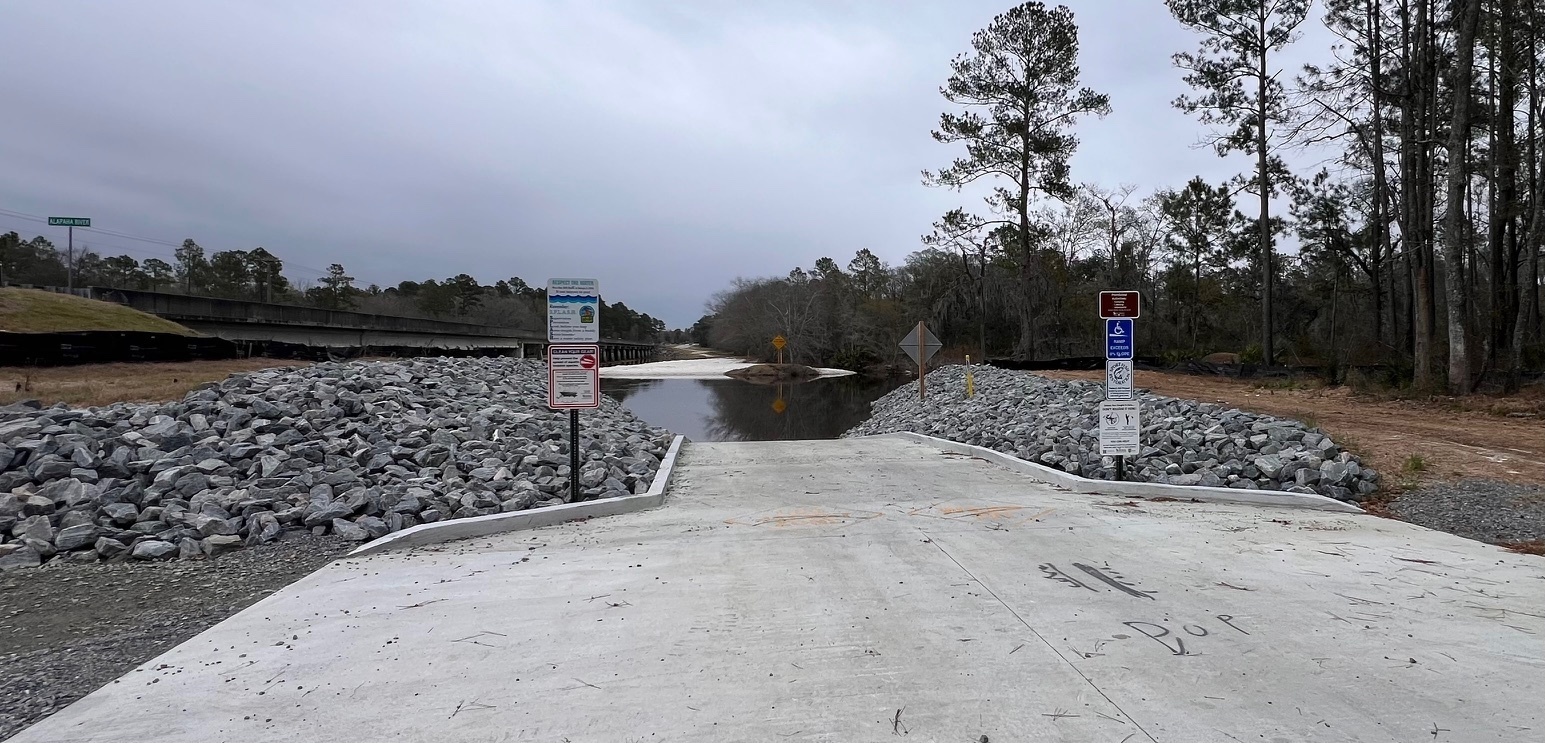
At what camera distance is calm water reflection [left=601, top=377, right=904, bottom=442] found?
2359 cm

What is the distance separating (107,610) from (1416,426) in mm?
16272

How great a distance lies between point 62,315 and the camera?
2356 cm

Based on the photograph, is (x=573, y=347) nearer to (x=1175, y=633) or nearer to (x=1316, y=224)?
(x=1175, y=633)

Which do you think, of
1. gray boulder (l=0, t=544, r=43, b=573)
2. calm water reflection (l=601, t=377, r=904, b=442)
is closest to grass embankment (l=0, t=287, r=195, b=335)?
calm water reflection (l=601, t=377, r=904, b=442)

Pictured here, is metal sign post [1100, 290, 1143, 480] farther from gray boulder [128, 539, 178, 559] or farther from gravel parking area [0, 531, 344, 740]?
gray boulder [128, 539, 178, 559]

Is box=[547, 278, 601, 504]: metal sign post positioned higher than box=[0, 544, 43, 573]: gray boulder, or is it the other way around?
box=[547, 278, 601, 504]: metal sign post

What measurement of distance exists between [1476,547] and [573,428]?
8052 millimetres

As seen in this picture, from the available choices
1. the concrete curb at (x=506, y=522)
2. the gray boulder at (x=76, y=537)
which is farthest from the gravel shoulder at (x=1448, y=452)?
the gray boulder at (x=76, y=537)

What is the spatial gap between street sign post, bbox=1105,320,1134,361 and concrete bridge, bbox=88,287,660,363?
2768 centimetres

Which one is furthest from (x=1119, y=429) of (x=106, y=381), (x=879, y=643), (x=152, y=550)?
(x=106, y=381)

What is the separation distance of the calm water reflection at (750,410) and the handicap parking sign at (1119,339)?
1132cm

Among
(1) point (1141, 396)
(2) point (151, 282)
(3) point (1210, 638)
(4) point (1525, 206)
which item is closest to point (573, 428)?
(3) point (1210, 638)

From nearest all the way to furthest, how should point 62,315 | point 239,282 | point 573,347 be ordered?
point 573,347
point 62,315
point 239,282

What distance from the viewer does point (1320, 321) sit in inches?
1906
